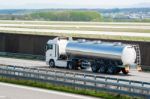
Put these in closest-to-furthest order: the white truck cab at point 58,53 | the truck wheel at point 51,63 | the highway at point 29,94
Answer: the highway at point 29,94 → the white truck cab at point 58,53 → the truck wheel at point 51,63

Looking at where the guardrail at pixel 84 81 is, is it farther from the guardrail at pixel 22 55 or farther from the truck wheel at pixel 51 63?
the guardrail at pixel 22 55

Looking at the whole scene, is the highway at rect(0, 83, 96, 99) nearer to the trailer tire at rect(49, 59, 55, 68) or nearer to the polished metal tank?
the polished metal tank

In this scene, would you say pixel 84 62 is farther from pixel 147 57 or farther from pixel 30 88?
pixel 30 88

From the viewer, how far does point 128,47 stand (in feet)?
122

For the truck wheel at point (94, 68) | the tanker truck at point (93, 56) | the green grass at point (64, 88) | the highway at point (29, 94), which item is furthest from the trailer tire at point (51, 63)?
the highway at point (29, 94)

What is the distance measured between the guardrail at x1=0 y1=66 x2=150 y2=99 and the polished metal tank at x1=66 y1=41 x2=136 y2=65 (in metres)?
8.11

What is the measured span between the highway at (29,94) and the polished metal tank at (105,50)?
9.98 m

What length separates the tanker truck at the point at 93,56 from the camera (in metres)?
37.1

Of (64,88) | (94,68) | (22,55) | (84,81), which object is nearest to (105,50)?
(94,68)

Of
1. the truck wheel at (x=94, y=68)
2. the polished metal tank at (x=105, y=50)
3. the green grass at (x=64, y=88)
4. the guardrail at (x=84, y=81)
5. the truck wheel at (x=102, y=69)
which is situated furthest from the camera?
the truck wheel at (x=94, y=68)

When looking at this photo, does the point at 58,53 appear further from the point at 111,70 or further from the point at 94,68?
the point at 111,70

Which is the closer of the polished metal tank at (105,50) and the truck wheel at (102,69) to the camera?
the polished metal tank at (105,50)

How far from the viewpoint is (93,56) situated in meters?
39.1

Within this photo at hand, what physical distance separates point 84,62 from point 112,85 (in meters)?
15.9
